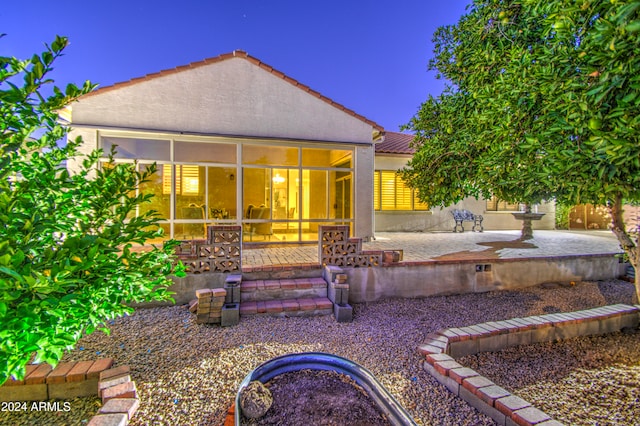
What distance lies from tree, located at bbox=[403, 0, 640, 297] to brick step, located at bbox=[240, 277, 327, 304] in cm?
306

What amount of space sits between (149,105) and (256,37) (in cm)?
5834

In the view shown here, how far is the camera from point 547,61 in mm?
3127

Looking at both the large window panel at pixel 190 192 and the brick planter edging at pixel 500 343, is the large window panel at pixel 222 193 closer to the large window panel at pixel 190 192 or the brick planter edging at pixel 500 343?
the large window panel at pixel 190 192

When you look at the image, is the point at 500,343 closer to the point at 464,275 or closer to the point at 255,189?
the point at 464,275

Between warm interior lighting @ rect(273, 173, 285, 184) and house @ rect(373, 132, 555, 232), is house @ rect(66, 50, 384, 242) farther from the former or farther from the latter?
house @ rect(373, 132, 555, 232)

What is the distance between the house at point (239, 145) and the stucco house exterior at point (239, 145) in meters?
0.03

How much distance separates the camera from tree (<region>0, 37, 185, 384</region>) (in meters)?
1.27

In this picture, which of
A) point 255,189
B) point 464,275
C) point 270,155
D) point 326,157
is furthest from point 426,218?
point 255,189

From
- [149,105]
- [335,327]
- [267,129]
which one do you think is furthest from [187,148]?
[335,327]

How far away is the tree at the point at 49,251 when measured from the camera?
50.1 inches

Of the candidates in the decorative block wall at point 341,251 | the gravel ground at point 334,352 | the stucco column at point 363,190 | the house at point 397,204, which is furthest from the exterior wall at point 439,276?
the house at point 397,204

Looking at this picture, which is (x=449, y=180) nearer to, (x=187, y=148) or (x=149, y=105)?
(x=187, y=148)

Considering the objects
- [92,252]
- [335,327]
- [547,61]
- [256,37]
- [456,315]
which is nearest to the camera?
[92,252]

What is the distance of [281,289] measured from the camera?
16.7 ft
